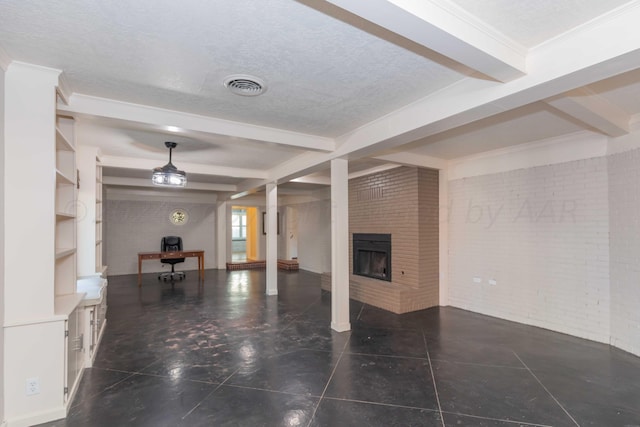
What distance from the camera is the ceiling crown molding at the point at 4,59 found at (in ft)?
6.53

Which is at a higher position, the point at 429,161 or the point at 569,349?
the point at 429,161

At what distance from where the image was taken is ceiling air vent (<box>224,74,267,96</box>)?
91.4 inches

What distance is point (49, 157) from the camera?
2.22 m

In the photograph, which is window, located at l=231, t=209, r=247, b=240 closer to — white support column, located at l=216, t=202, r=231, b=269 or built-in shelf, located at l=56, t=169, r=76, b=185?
white support column, located at l=216, t=202, r=231, b=269

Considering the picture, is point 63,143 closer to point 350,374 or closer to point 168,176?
point 168,176

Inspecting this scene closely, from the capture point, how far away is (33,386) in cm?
213

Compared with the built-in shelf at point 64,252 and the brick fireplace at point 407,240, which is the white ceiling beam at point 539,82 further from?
the built-in shelf at point 64,252

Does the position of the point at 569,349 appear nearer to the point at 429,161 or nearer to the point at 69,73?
the point at 429,161

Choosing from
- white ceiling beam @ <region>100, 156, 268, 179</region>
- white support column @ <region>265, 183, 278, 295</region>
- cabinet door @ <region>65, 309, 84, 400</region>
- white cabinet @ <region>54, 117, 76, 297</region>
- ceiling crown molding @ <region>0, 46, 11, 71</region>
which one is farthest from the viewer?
white support column @ <region>265, 183, 278, 295</region>

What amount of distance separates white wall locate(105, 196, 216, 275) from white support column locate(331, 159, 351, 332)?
704 cm

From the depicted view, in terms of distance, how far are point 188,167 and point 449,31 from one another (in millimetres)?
5050

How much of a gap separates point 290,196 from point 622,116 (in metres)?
8.48

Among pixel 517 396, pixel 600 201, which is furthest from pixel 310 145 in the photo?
pixel 600 201

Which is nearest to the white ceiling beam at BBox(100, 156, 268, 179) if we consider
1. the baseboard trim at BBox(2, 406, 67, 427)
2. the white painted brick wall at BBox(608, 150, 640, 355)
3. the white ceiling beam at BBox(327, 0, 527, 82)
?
the baseboard trim at BBox(2, 406, 67, 427)
